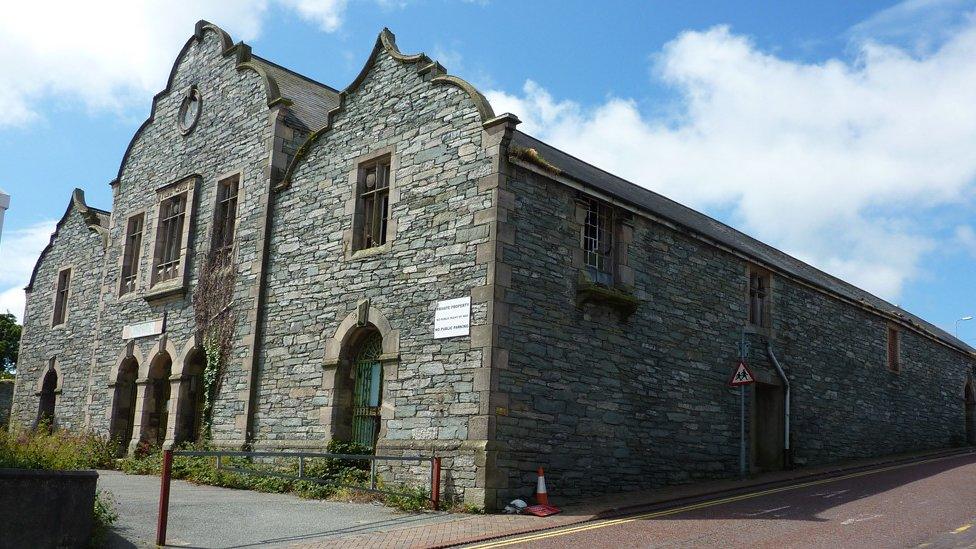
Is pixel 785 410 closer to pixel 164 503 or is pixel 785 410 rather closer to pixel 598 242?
pixel 598 242

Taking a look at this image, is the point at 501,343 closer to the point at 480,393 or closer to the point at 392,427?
the point at 480,393

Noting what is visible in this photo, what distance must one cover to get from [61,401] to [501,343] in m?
16.5

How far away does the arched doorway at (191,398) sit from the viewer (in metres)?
18.7

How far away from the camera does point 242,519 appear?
11.2 m

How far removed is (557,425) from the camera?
44.2 feet

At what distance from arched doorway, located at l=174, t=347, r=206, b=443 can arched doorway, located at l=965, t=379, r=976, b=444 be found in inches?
979

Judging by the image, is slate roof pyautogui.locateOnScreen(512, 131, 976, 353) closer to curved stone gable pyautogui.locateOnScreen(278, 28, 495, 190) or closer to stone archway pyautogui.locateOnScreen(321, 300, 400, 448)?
curved stone gable pyautogui.locateOnScreen(278, 28, 495, 190)

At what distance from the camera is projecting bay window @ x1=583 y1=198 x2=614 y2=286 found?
1495cm

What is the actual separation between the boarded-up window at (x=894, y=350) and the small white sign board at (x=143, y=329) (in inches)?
769

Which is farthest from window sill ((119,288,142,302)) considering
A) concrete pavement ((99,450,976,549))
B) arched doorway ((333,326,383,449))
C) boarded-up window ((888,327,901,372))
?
boarded-up window ((888,327,901,372))

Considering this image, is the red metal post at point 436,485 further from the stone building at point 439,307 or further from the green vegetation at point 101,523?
the green vegetation at point 101,523

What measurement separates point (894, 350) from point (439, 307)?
55.3ft

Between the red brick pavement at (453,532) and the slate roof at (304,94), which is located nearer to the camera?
the red brick pavement at (453,532)

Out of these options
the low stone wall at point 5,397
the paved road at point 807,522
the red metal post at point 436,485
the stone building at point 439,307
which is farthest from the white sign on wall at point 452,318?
the low stone wall at point 5,397
